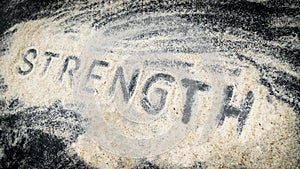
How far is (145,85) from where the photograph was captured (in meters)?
0.89

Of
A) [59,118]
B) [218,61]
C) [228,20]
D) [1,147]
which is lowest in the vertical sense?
[1,147]

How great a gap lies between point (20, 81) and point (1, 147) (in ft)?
0.64

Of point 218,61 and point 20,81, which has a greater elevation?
point 218,61

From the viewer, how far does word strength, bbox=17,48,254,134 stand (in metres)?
0.83

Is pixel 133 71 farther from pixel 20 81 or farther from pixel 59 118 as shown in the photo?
pixel 20 81

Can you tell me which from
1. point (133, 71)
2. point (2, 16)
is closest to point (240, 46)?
point (133, 71)

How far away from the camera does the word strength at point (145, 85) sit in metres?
0.83

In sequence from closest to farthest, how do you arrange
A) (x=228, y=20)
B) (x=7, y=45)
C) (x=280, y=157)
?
(x=280, y=157)
(x=228, y=20)
(x=7, y=45)

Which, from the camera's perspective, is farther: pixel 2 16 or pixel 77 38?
pixel 2 16

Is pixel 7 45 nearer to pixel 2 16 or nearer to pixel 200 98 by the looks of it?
pixel 2 16

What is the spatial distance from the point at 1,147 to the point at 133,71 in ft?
1.42

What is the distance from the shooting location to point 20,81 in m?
0.98

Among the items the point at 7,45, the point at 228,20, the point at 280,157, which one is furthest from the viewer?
the point at 7,45

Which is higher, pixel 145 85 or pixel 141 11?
pixel 141 11
